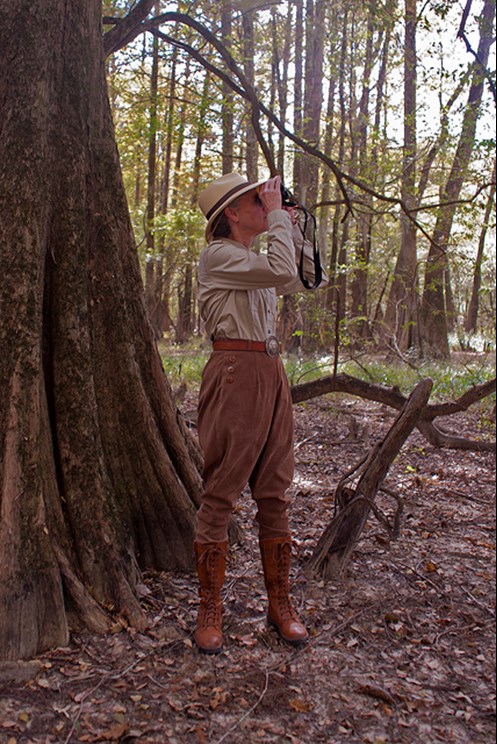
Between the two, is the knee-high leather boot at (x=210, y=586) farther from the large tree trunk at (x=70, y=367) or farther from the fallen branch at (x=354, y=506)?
the fallen branch at (x=354, y=506)

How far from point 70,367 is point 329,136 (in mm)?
15442

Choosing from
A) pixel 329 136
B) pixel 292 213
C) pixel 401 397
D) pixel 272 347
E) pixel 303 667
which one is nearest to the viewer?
pixel 303 667

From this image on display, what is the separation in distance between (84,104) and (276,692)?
9.22 feet

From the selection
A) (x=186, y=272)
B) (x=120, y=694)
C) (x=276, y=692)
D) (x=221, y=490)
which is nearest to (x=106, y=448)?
(x=221, y=490)

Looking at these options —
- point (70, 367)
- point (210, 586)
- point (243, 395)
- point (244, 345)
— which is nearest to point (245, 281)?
point (244, 345)

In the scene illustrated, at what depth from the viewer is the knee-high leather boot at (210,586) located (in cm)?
292

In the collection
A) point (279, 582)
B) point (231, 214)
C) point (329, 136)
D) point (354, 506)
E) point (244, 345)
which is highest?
point (329, 136)

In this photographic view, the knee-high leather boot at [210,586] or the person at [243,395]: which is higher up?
the person at [243,395]

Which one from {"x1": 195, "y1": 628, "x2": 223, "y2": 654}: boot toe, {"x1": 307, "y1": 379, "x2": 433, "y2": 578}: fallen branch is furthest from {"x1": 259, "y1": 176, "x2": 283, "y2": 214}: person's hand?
{"x1": 195, "y1": 628, "x2": 223, "y2": 654}: boot toe

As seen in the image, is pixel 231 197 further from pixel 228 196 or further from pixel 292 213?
pixel 292 213

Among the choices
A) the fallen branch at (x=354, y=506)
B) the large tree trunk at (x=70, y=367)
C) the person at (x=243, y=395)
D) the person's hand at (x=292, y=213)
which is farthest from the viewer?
the fallen branch at (x=354, y=506)

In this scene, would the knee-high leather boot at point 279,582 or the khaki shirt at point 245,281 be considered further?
the knee-high leather boot at point 279,582

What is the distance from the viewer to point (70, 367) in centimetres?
305

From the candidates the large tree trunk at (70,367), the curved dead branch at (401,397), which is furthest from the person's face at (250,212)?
the curved dead branch at (401,397)
